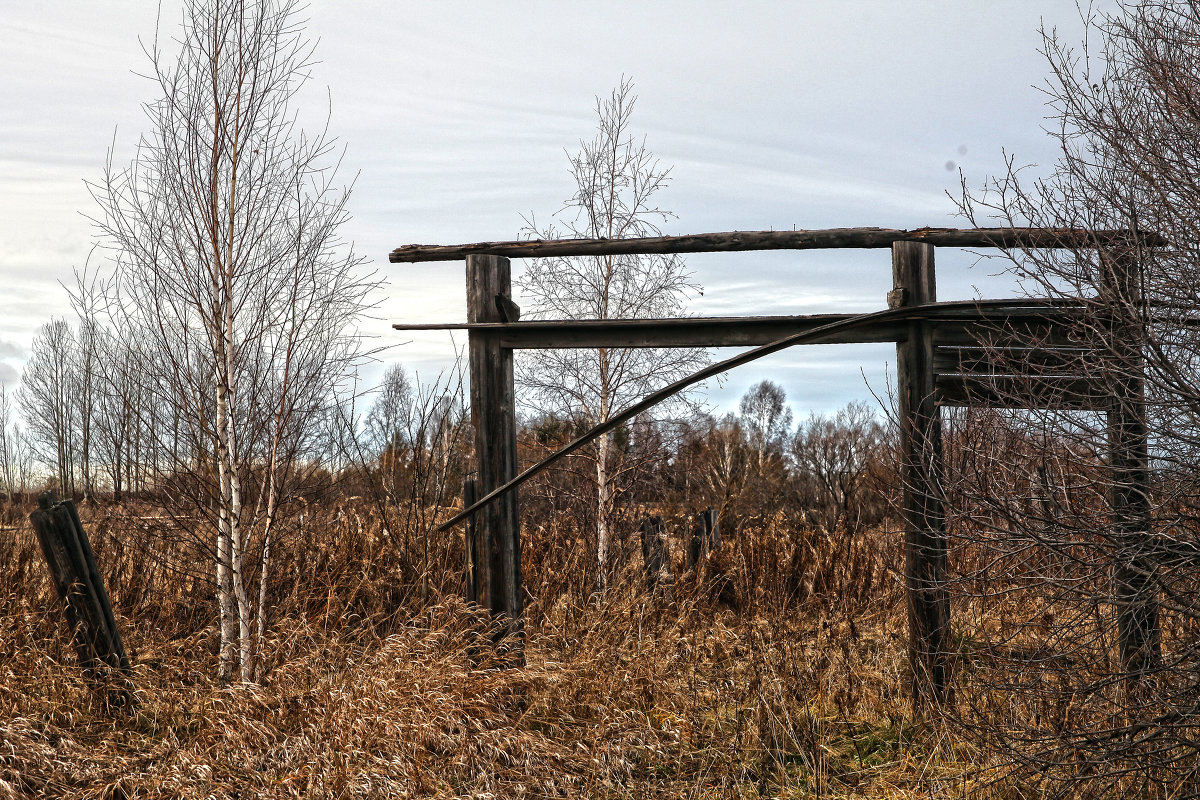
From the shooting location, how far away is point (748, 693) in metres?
5.36

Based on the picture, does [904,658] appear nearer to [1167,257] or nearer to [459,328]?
[1167,257]

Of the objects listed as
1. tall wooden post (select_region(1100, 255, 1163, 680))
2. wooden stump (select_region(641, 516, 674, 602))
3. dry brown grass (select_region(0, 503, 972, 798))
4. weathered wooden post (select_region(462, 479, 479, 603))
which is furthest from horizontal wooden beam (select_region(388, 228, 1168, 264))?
wooden stump (select_region(641, 516, 674, 602))

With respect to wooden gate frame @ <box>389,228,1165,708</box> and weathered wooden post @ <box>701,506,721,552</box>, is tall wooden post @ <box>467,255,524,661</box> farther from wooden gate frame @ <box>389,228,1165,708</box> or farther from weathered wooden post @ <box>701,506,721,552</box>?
weathered wooden post @ <box>701,506,721,552</box>

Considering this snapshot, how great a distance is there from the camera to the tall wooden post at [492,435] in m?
5.73

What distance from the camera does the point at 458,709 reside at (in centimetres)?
488

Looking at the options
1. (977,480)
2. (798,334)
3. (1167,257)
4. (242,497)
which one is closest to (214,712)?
(242,497)

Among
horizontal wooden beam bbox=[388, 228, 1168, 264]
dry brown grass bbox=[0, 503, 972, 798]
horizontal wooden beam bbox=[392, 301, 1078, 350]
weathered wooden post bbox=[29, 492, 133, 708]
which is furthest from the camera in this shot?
weathered wooden post bbox=[29, 492, 133, 708]

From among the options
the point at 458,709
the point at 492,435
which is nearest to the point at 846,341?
the point at 492,435

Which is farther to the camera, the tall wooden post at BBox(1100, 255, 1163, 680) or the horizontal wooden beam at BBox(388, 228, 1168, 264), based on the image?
the horizontal wooden beam at BBox(388, 228, 1168, 264)

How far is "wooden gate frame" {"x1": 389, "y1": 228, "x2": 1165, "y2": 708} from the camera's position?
5.12 metres

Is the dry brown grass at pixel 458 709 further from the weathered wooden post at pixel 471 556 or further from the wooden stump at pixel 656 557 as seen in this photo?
the wooden stump at pixel 656 557

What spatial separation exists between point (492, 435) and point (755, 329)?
179 cm

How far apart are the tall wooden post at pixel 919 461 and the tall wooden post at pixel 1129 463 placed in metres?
1.00

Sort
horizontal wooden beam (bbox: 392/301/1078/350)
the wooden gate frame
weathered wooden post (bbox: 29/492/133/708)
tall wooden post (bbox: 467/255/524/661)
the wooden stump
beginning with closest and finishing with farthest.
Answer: the wooden gate frame
horizontal wooden beam (bbox: 392/301/1078/350)
tall wooden post (bbox: 467/255/524/661)
weathered wooden post (bbox: 29/492/133/708)
the wooden stump
